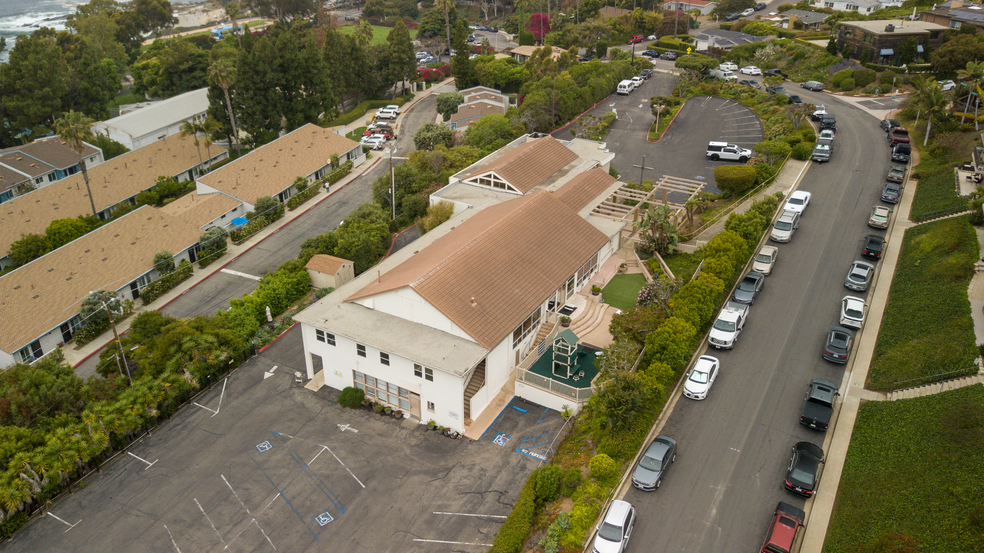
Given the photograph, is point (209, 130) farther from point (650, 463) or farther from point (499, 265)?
point (650, 463)

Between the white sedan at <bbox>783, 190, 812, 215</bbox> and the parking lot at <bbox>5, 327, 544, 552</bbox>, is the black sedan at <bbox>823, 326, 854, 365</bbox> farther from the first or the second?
the parking lot at <bbox>5, 327, 544, 552</bbox>

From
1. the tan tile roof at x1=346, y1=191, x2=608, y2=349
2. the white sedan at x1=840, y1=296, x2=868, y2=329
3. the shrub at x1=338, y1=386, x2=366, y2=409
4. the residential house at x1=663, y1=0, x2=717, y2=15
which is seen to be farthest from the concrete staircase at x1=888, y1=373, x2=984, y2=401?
the residential house at x1=663, y1=0, x2=717, y2=15

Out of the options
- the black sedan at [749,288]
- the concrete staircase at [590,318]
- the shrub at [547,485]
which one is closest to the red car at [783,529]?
the shrub at [547,485]

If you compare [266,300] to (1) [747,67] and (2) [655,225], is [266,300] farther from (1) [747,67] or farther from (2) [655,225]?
(1) [747,67]

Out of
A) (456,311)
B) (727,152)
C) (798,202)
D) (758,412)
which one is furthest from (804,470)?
(727,152)

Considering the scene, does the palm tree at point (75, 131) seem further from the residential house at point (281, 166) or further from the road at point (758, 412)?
the road at point (758, 412)

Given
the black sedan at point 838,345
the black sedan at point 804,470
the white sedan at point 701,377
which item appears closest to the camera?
the black sedan at point 804,470

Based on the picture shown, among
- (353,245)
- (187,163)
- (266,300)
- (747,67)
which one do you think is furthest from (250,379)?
(747,67)
